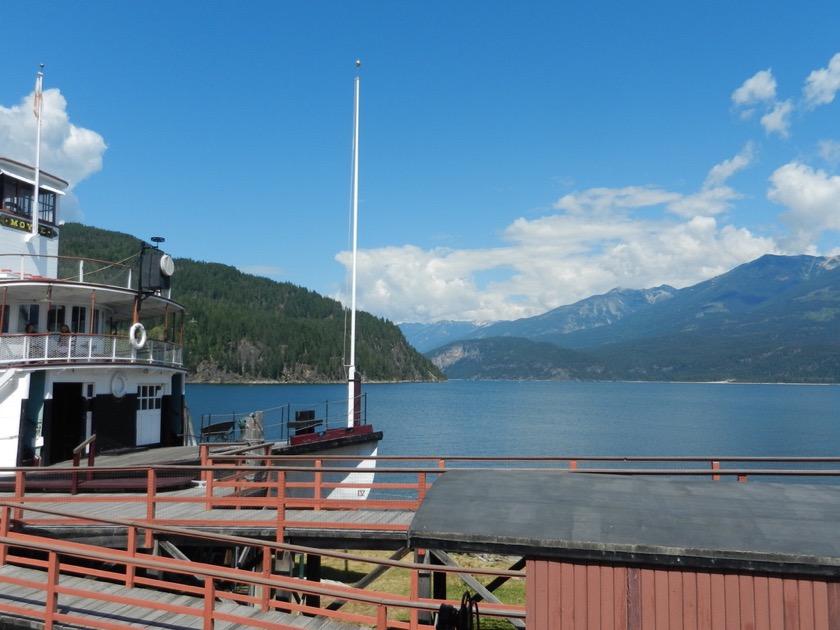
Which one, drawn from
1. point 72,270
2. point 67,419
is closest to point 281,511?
point 67,419

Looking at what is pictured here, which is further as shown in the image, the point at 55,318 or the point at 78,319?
the point at 78,319

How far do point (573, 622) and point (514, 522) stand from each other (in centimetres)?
98

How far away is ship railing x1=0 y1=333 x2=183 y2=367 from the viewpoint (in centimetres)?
1867

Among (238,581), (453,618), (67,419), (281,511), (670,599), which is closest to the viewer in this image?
(670,599)

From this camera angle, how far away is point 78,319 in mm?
22578

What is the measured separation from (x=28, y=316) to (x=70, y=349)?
3020 mm

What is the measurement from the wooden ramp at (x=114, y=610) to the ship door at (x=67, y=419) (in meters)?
10.4

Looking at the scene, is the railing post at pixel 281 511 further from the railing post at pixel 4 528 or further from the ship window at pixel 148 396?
the ship window at pixel 148 396

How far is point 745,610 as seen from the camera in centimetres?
559

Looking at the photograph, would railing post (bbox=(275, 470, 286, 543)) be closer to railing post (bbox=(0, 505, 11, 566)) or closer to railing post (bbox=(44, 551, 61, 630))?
railing post (bbox=(44, 551, 61, 630))

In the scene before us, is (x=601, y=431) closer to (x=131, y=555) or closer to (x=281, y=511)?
(x=281, y=511)

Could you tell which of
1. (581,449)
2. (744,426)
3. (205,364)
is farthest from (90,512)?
(205,364)

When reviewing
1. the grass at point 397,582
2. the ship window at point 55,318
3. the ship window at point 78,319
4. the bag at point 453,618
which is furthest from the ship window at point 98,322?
the bag at point 453,618

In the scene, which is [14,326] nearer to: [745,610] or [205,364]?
[745,610]
